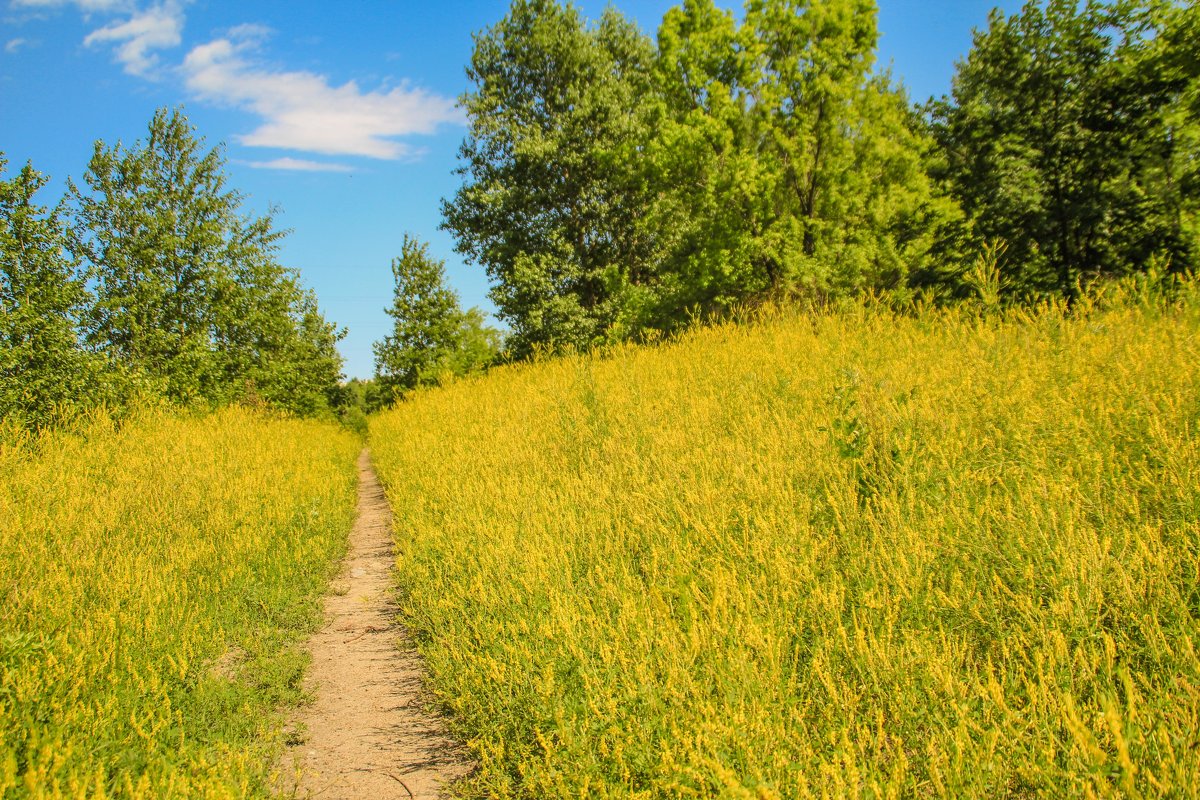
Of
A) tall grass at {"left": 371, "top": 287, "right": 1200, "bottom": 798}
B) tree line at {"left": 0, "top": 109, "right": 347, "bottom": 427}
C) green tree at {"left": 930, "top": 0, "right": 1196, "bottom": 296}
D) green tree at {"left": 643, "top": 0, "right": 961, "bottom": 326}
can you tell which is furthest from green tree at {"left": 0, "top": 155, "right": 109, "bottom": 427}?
green tree at {"left": 930, "top": 0, "right": 1196, "bottom": 296}

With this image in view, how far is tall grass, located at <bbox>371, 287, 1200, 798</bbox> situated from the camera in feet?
8.20

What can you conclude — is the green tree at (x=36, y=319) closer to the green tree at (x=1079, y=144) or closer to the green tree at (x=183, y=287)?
the green tree at (x=183, y=287)

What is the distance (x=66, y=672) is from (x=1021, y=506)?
558cm

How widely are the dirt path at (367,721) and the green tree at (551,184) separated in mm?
15898

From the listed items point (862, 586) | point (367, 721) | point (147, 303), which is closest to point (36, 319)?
point (147, 303)

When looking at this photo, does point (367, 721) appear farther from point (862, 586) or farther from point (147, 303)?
point (147, 303)

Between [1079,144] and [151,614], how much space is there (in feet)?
46.3

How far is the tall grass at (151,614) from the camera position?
3.25 m

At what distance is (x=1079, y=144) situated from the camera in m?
10.9

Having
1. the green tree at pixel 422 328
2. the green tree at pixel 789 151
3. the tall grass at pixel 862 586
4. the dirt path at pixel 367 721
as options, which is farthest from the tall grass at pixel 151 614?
the green tree at pixel 422 328

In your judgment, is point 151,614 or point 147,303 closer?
point 151,614

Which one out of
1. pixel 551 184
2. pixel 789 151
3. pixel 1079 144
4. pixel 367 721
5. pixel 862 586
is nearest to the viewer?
pixel 862 586

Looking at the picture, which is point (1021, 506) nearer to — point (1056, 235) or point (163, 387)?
point (1056, 235)

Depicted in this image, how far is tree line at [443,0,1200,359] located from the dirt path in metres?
7.89
